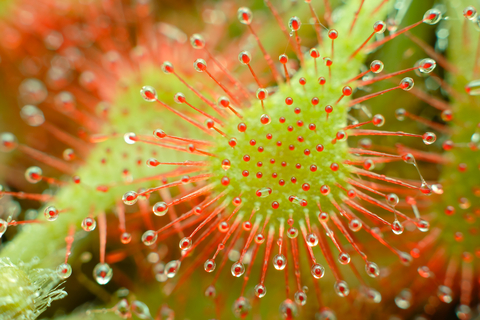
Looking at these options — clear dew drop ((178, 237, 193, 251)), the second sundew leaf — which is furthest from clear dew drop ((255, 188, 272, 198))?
the second sundew leaf

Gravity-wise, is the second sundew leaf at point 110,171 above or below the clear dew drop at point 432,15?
below

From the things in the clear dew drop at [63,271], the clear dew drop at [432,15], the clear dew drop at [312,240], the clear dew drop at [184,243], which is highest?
the clear dew drop at [432,15]

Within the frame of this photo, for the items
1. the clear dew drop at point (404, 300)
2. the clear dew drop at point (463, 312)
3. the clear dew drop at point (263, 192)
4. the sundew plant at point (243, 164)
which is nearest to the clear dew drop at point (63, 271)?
the sundew plant at point (243, 164)

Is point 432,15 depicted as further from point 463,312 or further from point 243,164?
point 463,312

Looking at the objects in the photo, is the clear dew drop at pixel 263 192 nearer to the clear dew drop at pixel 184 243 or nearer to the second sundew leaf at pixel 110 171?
the clear dew drop at pixel 184 243

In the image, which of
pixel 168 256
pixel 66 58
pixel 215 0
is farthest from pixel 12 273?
pixel 215 0

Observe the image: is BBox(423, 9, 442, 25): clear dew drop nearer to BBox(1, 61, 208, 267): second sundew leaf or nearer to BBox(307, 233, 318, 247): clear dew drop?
BBox(307, 233, 318, 247): clear dew drop

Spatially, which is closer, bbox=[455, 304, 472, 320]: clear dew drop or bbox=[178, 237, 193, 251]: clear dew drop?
bbox=[178, 237, 193, 251]: clear dew drop

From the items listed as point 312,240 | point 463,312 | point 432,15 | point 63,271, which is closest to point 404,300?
point 463,312
